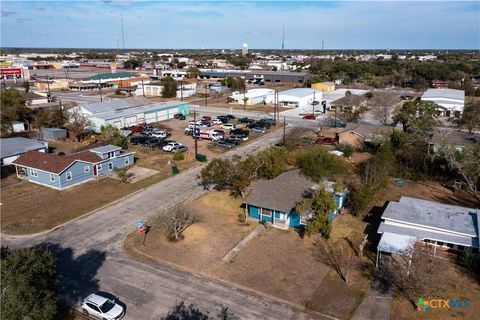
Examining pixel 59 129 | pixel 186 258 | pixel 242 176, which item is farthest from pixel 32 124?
pixel 186 258

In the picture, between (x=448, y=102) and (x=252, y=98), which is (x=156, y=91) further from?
(x=448, y=102)

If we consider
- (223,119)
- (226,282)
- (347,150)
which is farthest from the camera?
(223,119)

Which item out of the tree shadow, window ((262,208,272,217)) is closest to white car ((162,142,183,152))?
window ((262,208,272,217))

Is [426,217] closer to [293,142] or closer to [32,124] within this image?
[293,142]

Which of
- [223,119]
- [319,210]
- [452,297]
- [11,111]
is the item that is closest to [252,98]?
[223,119]

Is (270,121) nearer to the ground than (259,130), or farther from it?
farther from it

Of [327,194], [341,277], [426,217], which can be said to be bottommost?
[341,277]

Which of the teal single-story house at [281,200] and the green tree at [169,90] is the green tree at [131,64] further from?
the teal single-story house at [281,200]
